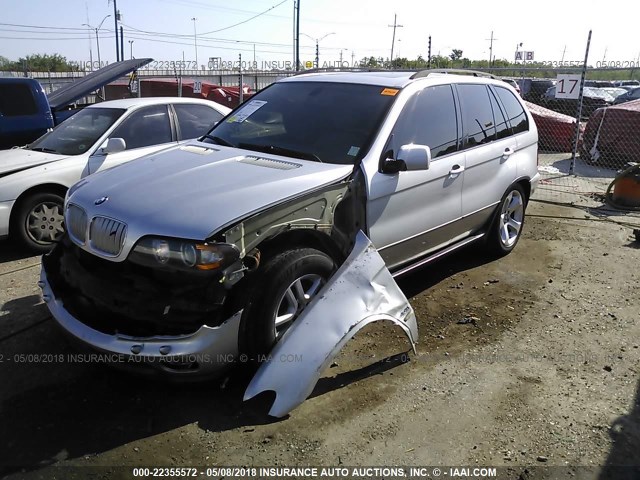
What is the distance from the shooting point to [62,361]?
3.61m

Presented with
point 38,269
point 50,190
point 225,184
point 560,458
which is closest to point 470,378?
point 560,458

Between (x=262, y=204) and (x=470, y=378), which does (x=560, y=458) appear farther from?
(x=262, y=204)

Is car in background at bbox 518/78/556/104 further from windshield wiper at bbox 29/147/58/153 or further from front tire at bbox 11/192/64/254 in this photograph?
front tire at bbox 11/192/64/254

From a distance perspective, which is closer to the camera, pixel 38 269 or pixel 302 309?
pixel 302 309

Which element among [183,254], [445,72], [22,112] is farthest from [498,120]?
[22,112]

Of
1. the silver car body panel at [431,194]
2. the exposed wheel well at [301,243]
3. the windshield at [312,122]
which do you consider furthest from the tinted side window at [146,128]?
the exposed wheel well at [301,243]

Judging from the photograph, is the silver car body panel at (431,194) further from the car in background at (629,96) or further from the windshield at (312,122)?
the car in background at (629,96)

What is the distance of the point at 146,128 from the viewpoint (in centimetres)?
655

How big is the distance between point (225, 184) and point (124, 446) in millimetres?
1576

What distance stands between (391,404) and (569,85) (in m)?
9.32

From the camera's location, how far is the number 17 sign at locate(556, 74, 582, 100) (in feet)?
33.9

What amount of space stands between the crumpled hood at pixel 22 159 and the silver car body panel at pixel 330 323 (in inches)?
161

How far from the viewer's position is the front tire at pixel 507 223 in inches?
219

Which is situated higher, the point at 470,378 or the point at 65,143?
the point at 65,143
